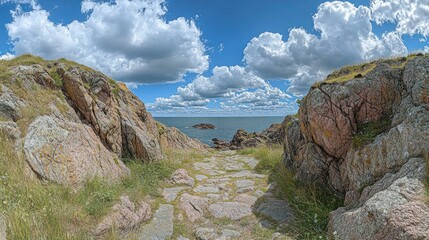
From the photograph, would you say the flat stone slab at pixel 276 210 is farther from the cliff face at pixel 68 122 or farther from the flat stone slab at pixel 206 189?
the cliff face at pixel 68 122

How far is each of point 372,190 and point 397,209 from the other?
1.07 metres

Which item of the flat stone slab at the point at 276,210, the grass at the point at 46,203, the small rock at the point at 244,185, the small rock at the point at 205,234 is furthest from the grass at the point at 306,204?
the grass at the point at 46,203

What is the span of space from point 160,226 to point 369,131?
203 inches

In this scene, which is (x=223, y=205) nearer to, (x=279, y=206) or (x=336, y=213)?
(x=279, y=206)

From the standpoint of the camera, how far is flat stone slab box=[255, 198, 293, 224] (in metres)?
6.42

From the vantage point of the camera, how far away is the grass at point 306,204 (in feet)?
18.1

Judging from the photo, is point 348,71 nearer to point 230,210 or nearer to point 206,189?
point 230,210

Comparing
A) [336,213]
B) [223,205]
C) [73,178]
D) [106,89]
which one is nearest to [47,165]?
[73,178]

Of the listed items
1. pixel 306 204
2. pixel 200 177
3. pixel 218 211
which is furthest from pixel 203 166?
pixel 306 204

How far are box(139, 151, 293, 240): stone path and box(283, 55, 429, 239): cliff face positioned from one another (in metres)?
1.42

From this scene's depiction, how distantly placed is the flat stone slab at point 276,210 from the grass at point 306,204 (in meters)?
0.17

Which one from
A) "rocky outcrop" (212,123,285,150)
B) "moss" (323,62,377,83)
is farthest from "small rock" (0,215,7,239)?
"rocky outcrop" (212,123,285,150)

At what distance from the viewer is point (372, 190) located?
195 inches

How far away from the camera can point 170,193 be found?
8094 millimetres
